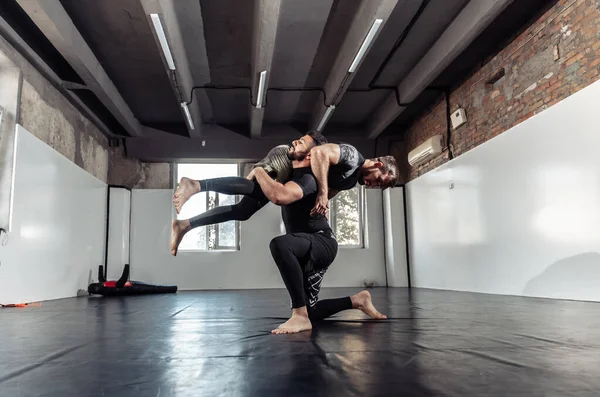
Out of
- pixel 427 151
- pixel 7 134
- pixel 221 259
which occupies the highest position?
pixel 427 151

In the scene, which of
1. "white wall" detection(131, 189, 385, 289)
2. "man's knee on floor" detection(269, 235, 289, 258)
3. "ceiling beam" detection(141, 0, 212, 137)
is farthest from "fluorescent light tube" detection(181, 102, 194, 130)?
"man's knee on floor" detection(269, 235, 289, 258)

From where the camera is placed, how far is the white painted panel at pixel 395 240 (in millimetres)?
8633

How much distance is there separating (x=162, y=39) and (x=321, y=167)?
11.4 feet

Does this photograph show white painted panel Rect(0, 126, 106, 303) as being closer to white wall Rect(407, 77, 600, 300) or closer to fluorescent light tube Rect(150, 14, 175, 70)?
fluorescent light tube Rect(150, 14, 175, 70)

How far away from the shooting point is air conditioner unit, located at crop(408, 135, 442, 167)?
750 cm

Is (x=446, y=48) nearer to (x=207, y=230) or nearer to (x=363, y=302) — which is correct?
(x=363, y=302)

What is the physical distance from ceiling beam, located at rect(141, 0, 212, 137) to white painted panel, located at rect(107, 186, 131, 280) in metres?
1.97

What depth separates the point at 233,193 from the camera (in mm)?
2633

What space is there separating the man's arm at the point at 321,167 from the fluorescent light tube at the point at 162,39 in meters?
3.08

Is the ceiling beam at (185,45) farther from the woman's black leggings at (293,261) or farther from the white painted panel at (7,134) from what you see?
the woman's black leggings at (293,261)

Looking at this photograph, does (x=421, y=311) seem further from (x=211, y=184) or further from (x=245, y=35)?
(x=245, y=35)

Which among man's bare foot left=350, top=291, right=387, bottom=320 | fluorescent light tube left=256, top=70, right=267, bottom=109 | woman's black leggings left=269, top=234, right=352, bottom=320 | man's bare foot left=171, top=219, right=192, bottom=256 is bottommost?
man's bare foot left=350, top=291, right=387, bottom=320

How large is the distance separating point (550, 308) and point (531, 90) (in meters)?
2.73

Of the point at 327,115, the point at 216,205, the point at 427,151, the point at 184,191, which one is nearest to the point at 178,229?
the point at 184,191
